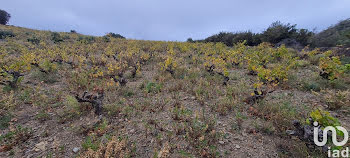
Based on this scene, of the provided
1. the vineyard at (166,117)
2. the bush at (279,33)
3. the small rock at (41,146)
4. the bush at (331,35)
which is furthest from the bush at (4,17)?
the bush at (331,35)

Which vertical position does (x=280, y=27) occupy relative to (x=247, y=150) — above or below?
above

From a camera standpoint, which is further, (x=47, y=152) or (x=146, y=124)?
(x=146, y=124)

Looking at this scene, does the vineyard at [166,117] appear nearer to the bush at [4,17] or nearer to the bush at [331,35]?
the bush at [331,35]

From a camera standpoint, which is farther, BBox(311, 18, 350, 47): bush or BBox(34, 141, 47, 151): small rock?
BBox(311, 18, 350, 47): bush

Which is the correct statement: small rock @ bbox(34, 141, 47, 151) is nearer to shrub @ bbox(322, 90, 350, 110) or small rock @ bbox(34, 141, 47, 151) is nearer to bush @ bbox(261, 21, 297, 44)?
shrub @ bbox(322, 90, 350, 110)

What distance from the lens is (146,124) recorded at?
379 centimetres

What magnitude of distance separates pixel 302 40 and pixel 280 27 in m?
2.59

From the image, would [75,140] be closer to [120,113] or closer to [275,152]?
[120,113]

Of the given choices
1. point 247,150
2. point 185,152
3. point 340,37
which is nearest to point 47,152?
point 185,152

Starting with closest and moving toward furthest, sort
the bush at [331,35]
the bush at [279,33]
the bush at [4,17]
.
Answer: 1. the bush at [331,35]
2. the bush at [279,33]
3. the bush at [4,17]

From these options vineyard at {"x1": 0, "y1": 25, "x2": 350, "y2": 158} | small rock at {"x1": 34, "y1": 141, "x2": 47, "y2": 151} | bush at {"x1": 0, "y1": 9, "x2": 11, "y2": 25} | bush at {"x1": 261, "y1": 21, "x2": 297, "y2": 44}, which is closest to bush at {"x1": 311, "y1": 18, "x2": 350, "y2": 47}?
bush at {"x1": 261, "y1": 21, "x2": 297, "y2": 44}

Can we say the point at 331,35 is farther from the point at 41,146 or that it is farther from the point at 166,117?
the point at 41,146

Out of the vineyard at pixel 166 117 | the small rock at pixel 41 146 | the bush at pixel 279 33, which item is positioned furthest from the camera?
the bush at pixel 279 33

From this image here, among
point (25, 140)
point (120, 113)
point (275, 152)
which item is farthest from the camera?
point (120, 113)
